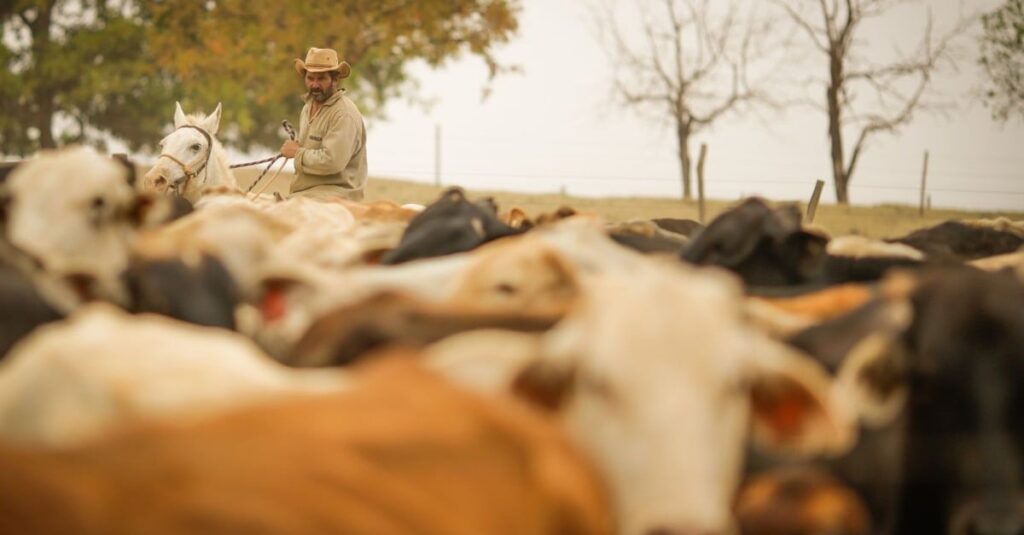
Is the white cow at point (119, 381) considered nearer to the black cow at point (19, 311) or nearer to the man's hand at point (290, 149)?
the black cow at point (19, 311)

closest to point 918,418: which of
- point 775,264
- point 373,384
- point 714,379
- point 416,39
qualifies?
point 714,379

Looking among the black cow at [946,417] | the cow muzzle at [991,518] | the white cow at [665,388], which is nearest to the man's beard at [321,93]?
the black cow at [946,417]

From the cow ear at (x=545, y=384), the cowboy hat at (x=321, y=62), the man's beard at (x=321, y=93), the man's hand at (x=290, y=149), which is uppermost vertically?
the cowboy hat at (x=321, y=62)

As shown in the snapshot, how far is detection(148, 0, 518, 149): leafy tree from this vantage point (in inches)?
1107

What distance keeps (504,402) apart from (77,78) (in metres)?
31.9

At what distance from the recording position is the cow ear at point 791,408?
3.73 metres

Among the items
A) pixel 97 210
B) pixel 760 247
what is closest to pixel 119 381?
pixel 97 210

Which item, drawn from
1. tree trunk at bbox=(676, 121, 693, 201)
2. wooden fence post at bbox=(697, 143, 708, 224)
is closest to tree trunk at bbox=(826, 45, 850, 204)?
tree trunk at bbox=(676, 121, 693, 201)

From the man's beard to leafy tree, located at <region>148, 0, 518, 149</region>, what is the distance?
15.8 m

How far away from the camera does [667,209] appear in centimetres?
2900

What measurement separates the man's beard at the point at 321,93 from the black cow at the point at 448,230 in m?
4.42

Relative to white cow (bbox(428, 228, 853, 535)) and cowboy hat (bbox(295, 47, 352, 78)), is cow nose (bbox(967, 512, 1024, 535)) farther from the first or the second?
cowboy hat (bbox(295, 47, 352, 78))

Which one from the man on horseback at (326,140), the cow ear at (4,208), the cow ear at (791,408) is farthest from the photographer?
the man on horseback at (326,140)

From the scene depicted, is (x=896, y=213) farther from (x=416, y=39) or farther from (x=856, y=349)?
(x=856, y=349)
